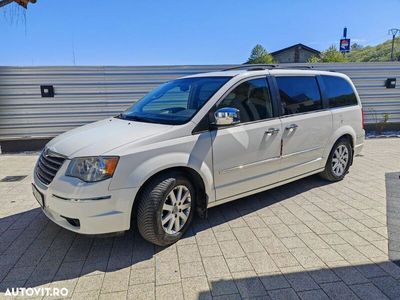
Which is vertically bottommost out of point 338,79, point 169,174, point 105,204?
point 105,204

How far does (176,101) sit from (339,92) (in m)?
2.81

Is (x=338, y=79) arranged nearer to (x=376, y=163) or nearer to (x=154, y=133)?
(x=376, y=163)

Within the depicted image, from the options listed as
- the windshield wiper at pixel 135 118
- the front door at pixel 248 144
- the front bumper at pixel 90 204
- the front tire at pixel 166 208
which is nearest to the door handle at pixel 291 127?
the front door at pixel 248 144

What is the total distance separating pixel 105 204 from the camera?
A: 2652 millimetres

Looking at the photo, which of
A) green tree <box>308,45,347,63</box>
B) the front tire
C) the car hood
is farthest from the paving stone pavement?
green tree <box>308,45,347,63</box>

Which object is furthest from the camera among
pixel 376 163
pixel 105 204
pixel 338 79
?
pixel 376 163

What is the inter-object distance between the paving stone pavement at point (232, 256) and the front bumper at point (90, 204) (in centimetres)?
38

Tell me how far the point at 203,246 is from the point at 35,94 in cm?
656

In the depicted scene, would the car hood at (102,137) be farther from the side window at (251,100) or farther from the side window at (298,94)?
the side window at (298,94)

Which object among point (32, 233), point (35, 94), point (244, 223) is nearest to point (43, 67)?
point (35, 94)

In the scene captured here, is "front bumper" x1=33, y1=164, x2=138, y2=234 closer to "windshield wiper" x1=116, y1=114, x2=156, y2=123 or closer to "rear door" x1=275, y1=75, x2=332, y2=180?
"windshield wiper" x1=116, y1=114, x2=156, y2=123

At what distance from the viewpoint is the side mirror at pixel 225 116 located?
120 inches

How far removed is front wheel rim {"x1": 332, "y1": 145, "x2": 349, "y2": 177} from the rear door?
443 millimetres

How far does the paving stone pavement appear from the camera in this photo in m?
2.40
